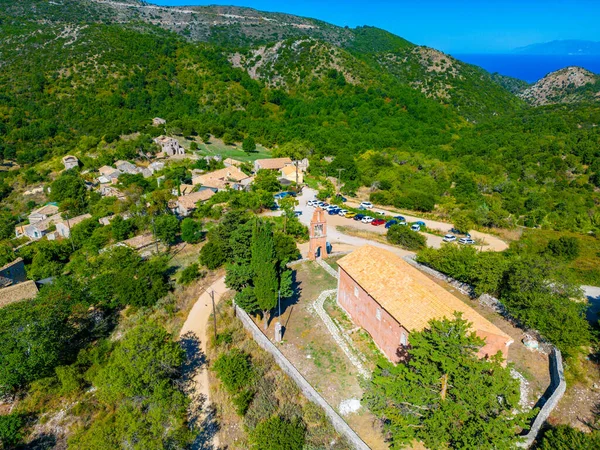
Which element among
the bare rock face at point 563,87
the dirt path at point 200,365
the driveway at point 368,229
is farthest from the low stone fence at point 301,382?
the bare rock face at point 563,87

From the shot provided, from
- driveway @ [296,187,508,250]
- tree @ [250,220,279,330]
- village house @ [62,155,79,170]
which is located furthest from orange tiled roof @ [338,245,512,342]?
village house @ [62,155,79,170]

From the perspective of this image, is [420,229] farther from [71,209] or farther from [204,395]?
[71,209]

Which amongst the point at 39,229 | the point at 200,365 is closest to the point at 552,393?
the point at 200,365

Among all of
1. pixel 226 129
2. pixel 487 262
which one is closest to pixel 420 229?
pixel 487 262

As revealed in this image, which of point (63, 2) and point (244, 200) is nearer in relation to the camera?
point (244, 200)

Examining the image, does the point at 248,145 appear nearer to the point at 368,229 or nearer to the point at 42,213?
the point at 42,213

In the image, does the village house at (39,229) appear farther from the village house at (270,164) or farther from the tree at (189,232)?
the village house at (270,164)
